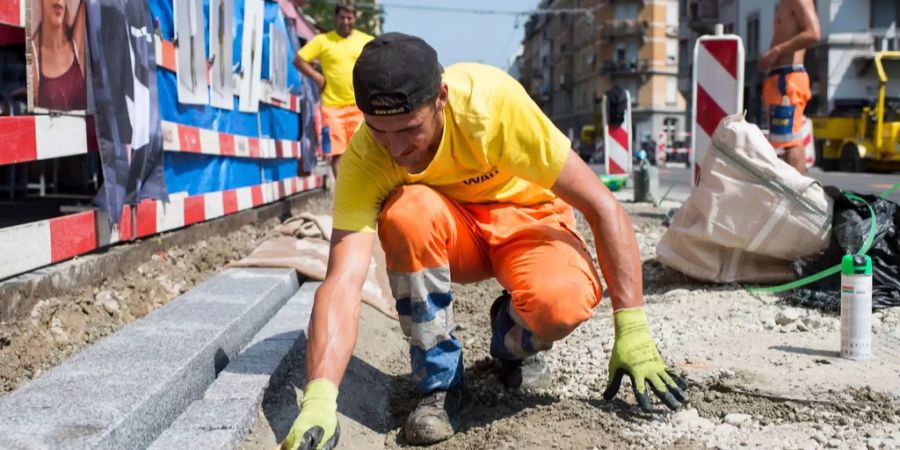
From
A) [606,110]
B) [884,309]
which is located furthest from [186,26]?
[606,110]

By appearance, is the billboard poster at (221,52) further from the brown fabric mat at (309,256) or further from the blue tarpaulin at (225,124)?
the brown fabric mat at (309,256)

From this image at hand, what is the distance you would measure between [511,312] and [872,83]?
3700 centimetres

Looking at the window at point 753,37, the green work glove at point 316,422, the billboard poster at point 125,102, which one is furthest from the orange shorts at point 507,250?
the window at point 753,37

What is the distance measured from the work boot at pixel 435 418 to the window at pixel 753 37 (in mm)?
Answer: 42650

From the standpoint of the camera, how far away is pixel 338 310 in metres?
2.55

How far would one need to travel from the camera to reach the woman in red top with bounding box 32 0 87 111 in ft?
11.2

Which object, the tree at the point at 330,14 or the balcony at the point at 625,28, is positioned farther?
the balcony at the point at 625,28

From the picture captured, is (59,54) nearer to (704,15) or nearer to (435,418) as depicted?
(435,418)

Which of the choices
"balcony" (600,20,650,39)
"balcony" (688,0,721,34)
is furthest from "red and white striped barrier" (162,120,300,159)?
"balcony" (600,20,650,39)

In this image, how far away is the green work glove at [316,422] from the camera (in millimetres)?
2229

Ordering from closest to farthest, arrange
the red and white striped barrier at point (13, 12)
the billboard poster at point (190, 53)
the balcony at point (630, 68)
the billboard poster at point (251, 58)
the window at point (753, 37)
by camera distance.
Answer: the red and white striped barrier at point (13, 12), the billboard poster at point (190, 53), the billboard poster at point (251, 58), the window at point (753, 37), the balcony at point (630, 68)

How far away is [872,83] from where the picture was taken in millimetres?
35125

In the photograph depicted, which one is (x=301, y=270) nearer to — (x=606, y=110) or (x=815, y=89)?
(x=606, y=110)

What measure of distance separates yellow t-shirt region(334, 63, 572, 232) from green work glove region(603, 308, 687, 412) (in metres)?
0.51
